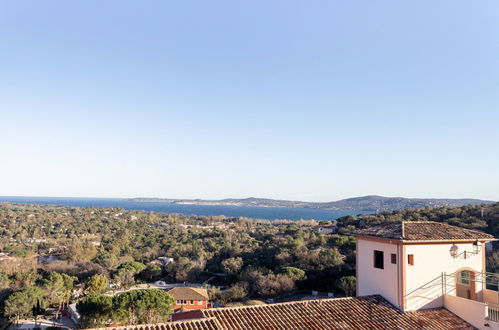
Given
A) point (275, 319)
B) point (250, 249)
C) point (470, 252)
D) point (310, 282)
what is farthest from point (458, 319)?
point (250, 249)

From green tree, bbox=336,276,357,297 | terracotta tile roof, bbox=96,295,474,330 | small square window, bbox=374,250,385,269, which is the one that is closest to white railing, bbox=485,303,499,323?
terracotta tile roof, bbox=96,295,474,330

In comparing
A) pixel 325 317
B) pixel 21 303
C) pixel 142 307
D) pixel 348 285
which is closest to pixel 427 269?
pixel 325 317

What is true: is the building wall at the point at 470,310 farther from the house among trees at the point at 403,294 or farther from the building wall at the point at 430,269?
the building wall at the point at 430,269

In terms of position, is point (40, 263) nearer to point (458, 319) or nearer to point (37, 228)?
point (37, 228)

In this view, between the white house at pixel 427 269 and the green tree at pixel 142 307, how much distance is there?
1062 cm

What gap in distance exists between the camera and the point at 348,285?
77.5 feet

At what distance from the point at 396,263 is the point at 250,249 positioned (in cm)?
3124

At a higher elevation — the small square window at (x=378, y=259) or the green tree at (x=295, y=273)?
the small square window at (x=378, y=259)

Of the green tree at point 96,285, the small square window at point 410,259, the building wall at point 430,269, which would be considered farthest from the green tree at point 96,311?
the small square window at point 410,259

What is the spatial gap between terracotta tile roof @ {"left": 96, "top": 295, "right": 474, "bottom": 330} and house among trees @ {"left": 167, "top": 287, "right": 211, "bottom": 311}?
54.4ft

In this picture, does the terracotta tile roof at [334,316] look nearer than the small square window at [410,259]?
Yes

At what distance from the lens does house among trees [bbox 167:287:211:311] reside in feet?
74.9

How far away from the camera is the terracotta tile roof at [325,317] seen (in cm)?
677

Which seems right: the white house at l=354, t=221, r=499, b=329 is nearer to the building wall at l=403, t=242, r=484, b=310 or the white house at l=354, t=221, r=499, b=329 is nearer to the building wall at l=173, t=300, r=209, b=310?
the building wall at l=403, t=242, r=484, b=310
